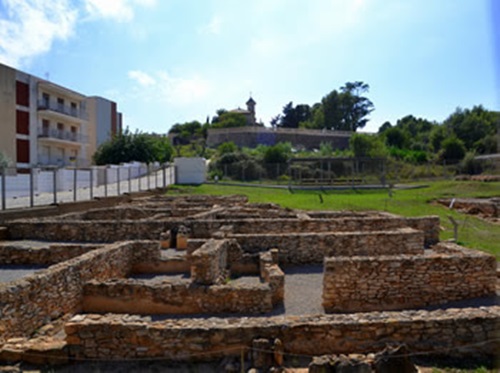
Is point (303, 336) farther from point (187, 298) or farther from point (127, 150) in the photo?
point (127, 150)

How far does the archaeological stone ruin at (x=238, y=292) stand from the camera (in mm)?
5629

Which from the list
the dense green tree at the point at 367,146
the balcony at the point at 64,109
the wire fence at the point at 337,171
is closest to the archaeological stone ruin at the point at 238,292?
the wire fence at the point at 337,171

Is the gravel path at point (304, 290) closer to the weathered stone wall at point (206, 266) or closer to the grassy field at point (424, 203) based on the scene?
the weathered stone wall at point (206, 266)

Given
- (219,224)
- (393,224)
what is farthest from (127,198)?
(393,224)

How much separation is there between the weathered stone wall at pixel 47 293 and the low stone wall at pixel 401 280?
17.5ft

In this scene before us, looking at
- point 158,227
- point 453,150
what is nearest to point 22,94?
point 158,227

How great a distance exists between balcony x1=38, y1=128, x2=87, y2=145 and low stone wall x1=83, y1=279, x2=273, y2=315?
1422 inches

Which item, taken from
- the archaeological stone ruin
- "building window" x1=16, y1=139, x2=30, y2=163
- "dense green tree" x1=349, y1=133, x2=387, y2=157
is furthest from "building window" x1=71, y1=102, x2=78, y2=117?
"dense green tree" x1=349, y1=133, x2=387, y2=157

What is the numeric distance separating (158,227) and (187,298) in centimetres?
632

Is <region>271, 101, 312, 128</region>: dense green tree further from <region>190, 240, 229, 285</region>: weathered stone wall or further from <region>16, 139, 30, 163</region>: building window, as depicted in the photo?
<region>190, 240, 229, 285</region>: weathered stone wall

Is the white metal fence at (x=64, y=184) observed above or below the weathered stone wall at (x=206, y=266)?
above

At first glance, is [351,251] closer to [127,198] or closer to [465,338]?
[465,338]

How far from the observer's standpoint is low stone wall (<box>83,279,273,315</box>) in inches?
322

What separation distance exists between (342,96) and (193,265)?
79618 mm
